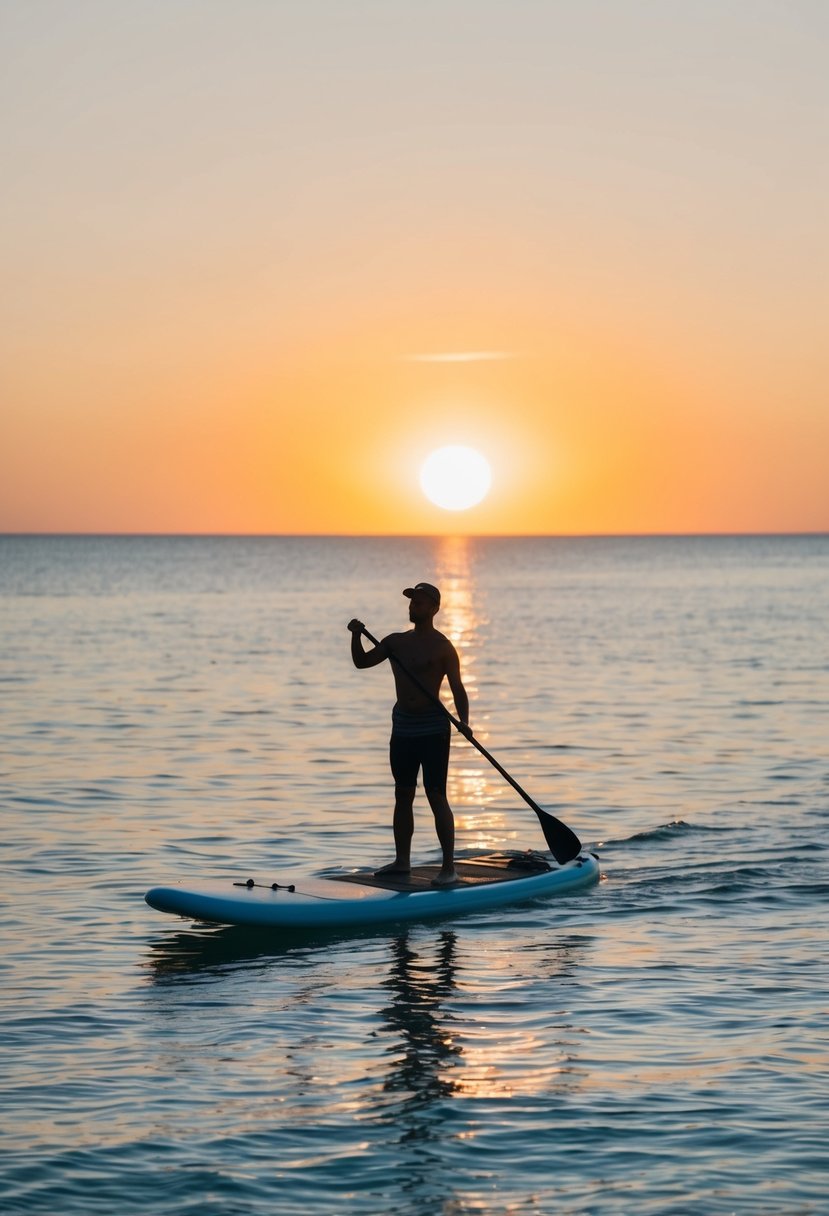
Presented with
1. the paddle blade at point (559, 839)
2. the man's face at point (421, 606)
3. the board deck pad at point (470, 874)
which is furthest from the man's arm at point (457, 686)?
the paddle blade at point (559, 839)

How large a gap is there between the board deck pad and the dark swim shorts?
2.46 ft

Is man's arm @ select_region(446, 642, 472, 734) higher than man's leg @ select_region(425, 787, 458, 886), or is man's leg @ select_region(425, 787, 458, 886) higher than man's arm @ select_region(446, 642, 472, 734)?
man's arm @ select_region(446, 642, 472, 734)

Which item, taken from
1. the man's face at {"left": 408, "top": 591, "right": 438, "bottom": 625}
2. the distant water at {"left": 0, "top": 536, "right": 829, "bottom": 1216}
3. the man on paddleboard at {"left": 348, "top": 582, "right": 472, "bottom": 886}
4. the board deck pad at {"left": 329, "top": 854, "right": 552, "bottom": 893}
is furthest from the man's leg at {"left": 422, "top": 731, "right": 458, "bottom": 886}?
the man's face at {"left": 408, "top": 591, "right": 438, "bottom": 625}

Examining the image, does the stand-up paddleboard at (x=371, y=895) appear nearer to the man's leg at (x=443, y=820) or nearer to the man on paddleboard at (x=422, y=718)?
the man's leg at (x=443, y=820)

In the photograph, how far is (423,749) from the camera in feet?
39.6

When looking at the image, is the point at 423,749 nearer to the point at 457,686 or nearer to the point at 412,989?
the point at 457,686


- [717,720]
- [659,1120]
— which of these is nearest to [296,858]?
[659,1120]

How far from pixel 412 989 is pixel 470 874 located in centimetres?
280

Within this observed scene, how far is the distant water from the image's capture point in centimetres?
726

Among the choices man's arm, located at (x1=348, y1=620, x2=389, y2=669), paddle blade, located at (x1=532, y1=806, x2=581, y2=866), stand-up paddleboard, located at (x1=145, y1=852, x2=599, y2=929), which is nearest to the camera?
stand-up paddleboard, located at (x1=145, y1=852, x2=599, y2=929)

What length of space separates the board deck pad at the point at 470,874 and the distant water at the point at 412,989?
0.41 metres

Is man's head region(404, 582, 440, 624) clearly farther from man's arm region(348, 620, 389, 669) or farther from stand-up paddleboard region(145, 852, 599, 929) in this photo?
stand-up paddleboard region(145, 852, 599, 929)

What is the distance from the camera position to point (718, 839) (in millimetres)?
15875

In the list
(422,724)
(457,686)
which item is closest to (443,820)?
(422,724)
